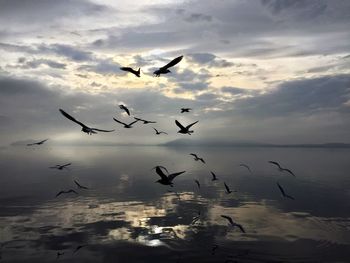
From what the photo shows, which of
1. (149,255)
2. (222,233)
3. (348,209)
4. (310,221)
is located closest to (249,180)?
(348,209)

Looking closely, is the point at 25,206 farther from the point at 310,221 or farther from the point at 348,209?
the point at 348,209

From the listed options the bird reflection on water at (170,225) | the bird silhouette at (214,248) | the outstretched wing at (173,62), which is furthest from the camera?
the bird silhouette at (214,248)

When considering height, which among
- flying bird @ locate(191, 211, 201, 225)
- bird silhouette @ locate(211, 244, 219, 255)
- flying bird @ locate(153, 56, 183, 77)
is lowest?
bird silhouette @ locate(211, 244, 219, 255)

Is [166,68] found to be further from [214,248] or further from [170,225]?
[170,225]

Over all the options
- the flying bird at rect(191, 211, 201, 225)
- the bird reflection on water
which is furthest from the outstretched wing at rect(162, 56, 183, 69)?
the flying bird at rect(191, 211, 201, 225)

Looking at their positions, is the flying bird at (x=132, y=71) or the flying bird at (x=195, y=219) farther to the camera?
the flying bird at (x=195, y=219)

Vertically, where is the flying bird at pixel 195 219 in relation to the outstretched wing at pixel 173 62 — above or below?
below

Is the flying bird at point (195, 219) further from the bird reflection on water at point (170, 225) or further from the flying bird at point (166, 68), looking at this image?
the flying bird at point (166, 68)

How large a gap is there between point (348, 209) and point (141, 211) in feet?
125

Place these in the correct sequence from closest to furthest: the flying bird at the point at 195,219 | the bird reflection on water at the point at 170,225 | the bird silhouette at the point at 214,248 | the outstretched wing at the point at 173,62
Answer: the outstretched wing at the point at 173,62, the bird reflection on water at the point at 170,225, the bird silhouette at the point at 214,248, the flying bird at the point at 195,219

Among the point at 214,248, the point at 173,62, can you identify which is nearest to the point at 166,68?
the point at 173,62

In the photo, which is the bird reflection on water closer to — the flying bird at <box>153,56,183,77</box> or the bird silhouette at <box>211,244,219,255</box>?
the bird silhouette at <box>211,244,219,255</box>

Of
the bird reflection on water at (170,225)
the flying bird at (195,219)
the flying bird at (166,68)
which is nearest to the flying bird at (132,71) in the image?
the flying bird at (166,68)

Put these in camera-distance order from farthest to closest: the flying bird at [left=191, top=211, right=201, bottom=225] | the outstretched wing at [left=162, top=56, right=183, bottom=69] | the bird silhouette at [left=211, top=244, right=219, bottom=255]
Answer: the flying bird at [left=191, top=211, right=201, bottom=225] → the bird silhouette at [left=211, top=244, right=219, bottom=255] → the outstretched wing at [left=162, top=56, right=183, bottom=69]
